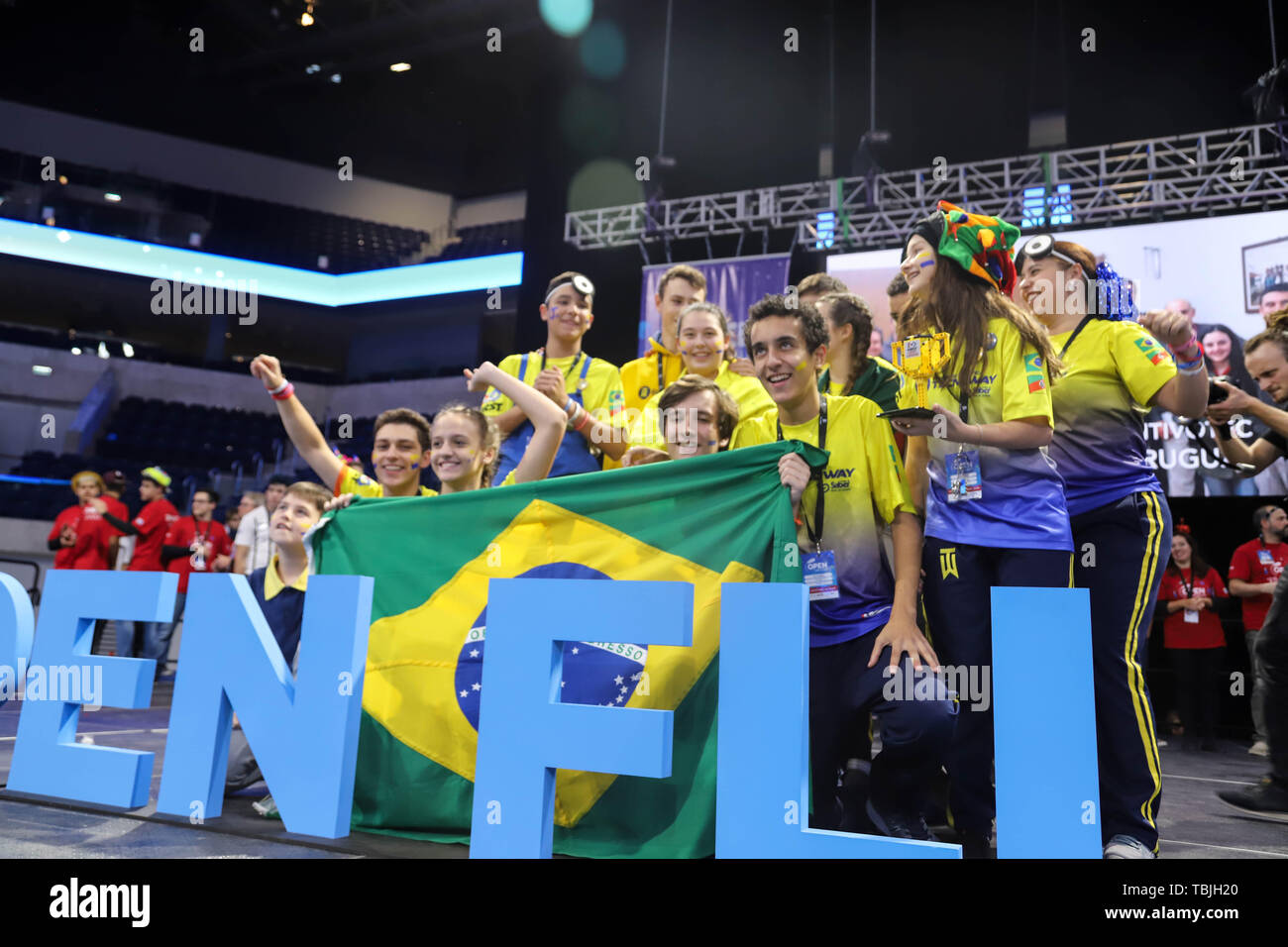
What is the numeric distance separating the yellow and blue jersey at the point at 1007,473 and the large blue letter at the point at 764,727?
25.0 inches

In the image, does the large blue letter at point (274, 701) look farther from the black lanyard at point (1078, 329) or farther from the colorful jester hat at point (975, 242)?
the black lanyard at point (1078, 329)

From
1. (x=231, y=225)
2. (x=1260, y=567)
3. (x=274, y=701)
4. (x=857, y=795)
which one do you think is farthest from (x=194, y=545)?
(x=231, y=225)

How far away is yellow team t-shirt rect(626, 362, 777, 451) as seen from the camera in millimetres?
3547

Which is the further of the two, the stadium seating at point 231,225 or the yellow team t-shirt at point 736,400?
the stadium seating at point 231,225

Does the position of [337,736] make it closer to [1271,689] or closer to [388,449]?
[388,449]

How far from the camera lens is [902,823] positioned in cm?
244

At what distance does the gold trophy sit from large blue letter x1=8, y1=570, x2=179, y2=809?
7.42 feet

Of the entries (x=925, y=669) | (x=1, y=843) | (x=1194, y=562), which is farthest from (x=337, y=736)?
(x=1194, y=562)

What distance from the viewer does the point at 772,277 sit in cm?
958

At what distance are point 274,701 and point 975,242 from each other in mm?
2382

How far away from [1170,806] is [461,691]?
9.75 feet

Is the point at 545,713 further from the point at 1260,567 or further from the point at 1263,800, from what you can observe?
the point at 1260,567

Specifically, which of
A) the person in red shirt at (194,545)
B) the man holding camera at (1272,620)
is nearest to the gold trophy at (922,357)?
the man holding camera at (1272,620)

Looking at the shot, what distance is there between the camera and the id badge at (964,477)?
2.43 metres
